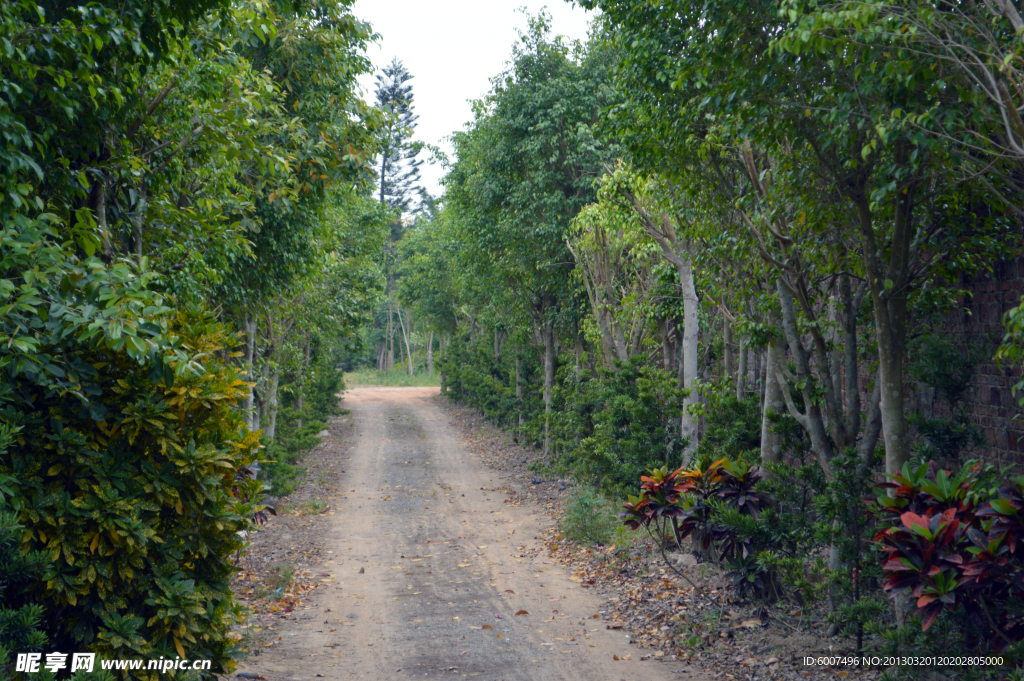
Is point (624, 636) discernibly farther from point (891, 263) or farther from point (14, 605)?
point (14, 605)

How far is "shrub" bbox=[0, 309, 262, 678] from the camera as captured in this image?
420 centimetres

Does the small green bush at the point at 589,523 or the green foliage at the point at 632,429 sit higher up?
the green foliage at the point at 632,429

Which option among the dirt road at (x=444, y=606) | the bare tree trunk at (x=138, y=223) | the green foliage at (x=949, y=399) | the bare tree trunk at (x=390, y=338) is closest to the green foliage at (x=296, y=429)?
the dirt road at (x=444, y=606)

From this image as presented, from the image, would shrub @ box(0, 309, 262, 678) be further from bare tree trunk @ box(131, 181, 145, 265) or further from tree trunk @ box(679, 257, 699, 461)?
tree trunk @ box(679, 257, 699, 461)

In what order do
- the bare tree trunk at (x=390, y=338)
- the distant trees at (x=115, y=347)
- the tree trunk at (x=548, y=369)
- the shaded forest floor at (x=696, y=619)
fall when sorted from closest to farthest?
the distant trees at (x=115, y=347) → the shaded forest floor at (x=696, y=619) → the tree trunk at (x=548, y=369) → the bare tree trunk at (x=390, y=338)

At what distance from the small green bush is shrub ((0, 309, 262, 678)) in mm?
7102

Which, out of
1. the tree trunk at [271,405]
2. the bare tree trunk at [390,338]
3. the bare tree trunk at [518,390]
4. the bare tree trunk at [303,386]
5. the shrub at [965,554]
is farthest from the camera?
the bare tree trunk at [390,338]

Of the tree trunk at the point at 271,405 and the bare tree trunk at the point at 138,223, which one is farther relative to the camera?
the tree trunk at the point at 271,405

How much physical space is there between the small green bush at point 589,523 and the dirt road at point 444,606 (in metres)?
0.75

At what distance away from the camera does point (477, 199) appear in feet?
60.7

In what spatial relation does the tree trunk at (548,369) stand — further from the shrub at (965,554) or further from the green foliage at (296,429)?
the shrub at (965,554)

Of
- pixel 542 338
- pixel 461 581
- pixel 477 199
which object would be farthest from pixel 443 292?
pixel 461 581

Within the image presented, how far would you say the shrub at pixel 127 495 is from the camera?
4.20 m

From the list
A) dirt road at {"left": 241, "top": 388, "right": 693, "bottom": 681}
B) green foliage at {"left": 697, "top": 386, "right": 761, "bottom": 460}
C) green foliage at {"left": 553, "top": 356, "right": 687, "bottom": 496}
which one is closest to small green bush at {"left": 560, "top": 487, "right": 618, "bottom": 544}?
green foliage at {"left": 553, "top": 356, "right": 687, "bottom": 496}
